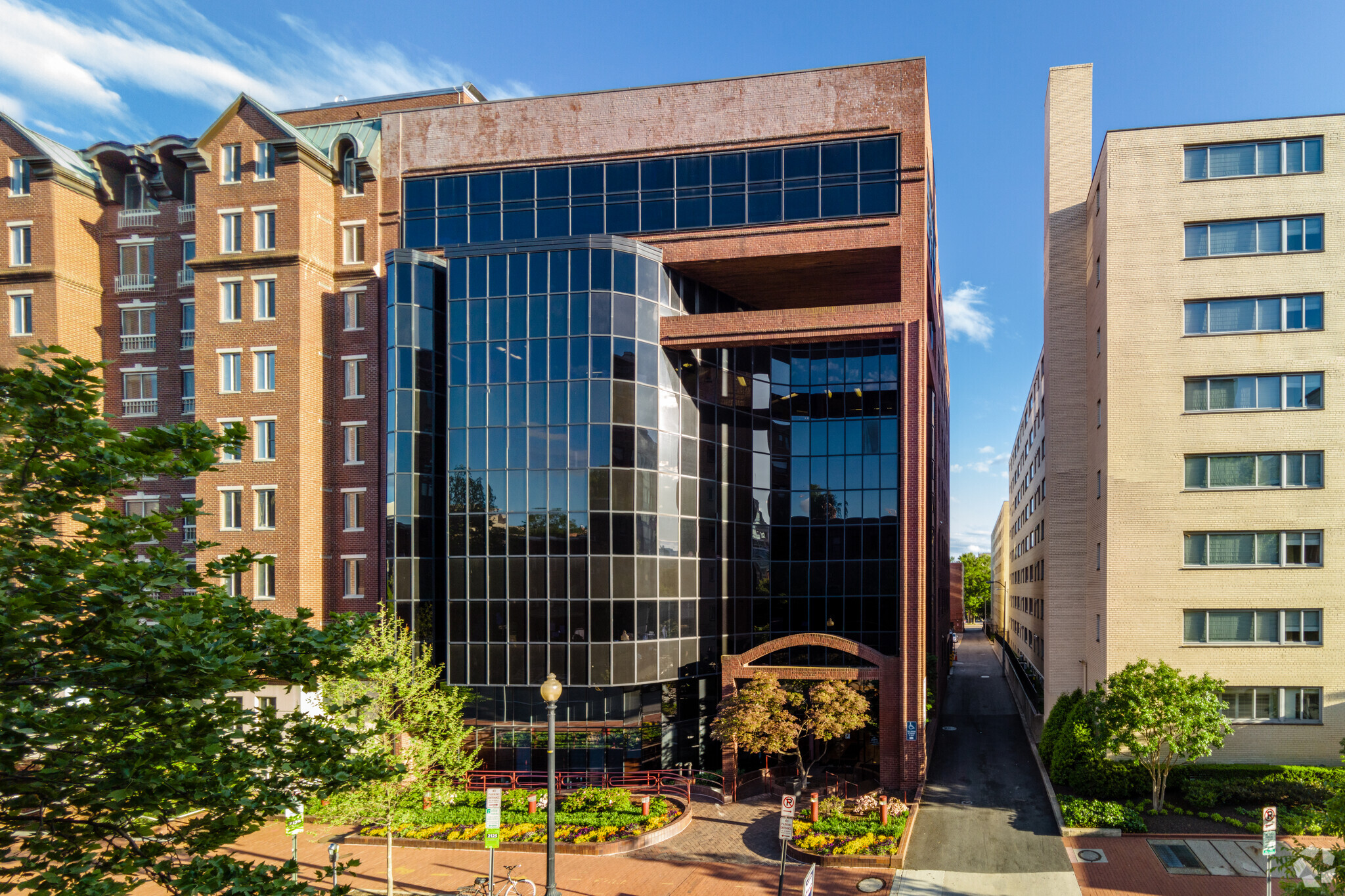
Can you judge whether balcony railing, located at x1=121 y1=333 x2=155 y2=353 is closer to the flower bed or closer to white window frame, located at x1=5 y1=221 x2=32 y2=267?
white window frame, located at x1=5 y1=221 x2=32 y2=267

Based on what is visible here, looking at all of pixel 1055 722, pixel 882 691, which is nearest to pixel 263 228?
pixel 882 691

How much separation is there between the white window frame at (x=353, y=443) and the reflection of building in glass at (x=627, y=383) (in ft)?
8.74

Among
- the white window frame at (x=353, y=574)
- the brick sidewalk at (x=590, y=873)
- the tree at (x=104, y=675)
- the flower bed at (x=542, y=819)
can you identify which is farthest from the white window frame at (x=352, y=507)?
the tree at (x=104, y=675)

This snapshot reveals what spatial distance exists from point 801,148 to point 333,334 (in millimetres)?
19964

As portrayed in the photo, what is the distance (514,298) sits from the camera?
2970 centimetres

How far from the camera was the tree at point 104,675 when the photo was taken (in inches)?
281

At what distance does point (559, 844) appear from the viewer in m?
23.0

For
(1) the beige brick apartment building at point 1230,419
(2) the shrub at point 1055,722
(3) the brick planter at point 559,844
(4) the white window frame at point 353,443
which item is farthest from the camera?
(4) the white window frame at point 353,443

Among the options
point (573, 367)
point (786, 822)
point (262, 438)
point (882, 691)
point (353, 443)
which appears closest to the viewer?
point (786, 822)

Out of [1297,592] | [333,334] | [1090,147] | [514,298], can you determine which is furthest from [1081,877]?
[333,334]

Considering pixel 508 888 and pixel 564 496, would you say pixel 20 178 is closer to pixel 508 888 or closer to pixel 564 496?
pixel 564 496

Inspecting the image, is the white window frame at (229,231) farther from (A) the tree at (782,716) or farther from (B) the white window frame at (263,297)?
(A) the tree at (782,716)

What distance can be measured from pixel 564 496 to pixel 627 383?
15.2 feet

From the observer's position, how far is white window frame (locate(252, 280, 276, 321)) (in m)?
31.8
